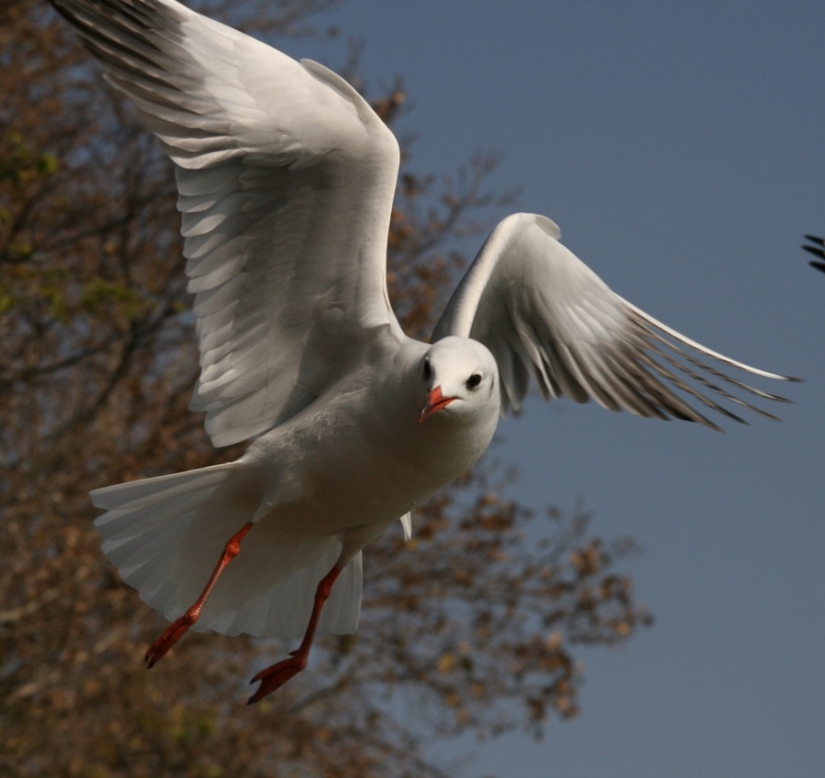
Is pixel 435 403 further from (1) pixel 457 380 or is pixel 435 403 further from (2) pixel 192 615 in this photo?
(2) pixel 192 615

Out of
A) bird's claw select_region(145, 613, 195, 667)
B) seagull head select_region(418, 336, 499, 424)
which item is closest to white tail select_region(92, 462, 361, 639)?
bird's claw select_region(145, 613, 195, 667)

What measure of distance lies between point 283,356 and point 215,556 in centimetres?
86

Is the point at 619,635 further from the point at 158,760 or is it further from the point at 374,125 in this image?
the point at 374,125

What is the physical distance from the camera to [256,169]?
509cm

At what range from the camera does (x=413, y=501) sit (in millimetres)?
5180

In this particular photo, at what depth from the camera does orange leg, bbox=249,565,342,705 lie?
18.3 ft

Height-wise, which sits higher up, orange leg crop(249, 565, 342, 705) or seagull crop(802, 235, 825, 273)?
seagull crop(802, 235, 825, 273)

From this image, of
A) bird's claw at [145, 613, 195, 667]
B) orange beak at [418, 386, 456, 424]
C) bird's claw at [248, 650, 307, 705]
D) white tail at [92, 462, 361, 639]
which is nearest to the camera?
orange beak at [418, 386, 456, 424]

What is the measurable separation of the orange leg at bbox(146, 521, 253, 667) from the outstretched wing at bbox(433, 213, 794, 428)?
147cm

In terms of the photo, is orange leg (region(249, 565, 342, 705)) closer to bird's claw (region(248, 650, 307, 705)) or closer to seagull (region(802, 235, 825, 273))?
bird's claw (region(248, 650, 307, 705))

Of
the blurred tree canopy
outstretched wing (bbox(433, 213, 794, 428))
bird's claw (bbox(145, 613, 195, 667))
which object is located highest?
outstretched wing (bbox(433, 213, 794, 428))

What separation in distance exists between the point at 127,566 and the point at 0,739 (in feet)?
15.2

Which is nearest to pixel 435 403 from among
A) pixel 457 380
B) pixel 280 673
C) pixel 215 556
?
pixel 457 380

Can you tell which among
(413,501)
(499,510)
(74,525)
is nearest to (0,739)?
(74,525)
